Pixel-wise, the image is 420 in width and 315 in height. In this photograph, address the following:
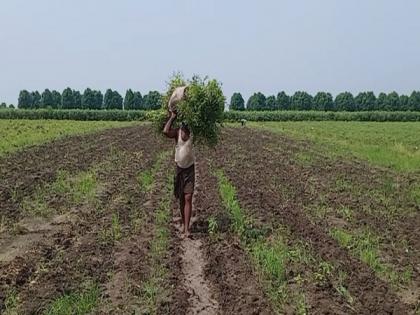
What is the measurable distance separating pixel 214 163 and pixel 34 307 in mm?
12851

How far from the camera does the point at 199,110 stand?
31.2ft

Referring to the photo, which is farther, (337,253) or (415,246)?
(415,246)

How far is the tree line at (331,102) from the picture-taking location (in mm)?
79250

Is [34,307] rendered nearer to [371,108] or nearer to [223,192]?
→ [223,192]

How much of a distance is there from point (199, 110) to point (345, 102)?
7297 centimetres

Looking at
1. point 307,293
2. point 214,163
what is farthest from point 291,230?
point 214,163

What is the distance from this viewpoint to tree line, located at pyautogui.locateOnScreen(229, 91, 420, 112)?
260 feet

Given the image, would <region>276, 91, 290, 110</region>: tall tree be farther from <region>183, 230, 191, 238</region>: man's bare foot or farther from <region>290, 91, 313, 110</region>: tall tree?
<region>183, 230, 191, 238</region>: man's bare foot

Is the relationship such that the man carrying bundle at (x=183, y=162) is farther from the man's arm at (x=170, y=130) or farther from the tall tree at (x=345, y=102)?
the tall tree at (x=345, y=102)

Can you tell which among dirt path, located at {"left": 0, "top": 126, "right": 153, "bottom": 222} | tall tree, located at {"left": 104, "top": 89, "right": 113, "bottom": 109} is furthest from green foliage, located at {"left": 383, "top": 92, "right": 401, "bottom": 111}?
dirt path, located at {"left": 0, "top": 126, "right": 153, "bottom": 222}

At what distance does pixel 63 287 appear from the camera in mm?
6617

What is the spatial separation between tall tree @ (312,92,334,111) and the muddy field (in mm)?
64998

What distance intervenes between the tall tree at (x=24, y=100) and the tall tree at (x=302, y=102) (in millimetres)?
34705

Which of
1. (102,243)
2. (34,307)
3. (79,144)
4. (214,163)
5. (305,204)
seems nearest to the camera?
(34,307)
